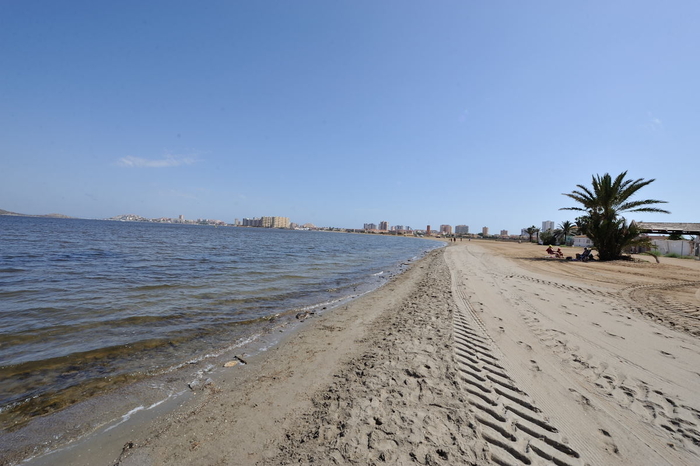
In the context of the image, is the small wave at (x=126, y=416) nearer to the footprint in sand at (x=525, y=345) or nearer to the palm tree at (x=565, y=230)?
the footprint in sand at (x=525, y=345)

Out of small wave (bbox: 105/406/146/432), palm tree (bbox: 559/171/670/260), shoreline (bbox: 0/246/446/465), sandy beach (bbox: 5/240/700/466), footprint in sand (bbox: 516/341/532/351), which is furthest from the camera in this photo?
palm tree (bbox: 559/171/670/260)

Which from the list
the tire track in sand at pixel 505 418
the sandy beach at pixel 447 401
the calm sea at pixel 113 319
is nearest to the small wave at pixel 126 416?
the sandy beach at pixel 447 401

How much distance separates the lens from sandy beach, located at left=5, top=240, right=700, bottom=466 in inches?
103

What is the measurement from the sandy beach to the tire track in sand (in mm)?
14

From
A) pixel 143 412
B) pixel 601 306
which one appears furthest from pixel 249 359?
pixel 601 306

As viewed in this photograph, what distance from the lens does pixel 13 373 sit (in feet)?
14.1

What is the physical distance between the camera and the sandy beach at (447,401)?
2617 millimetres

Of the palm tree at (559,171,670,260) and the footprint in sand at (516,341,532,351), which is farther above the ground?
the palm tree at (559,171,670,260)

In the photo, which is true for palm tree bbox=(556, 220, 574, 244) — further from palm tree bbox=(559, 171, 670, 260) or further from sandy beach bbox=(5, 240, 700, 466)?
sandy beach bbox=(5, 240, 700, 466)

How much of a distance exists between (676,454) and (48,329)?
9907 millimetres

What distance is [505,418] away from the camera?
2979 mm

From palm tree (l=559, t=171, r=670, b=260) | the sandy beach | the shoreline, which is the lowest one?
the shoreline

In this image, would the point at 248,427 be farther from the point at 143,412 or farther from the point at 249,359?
the point at 249,359

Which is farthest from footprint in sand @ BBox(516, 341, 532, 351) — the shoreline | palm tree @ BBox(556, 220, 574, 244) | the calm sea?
palm tree @ BBox(556, 220, 574, 244)
